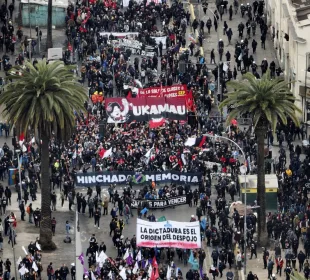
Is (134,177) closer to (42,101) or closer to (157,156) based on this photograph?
(157,156)

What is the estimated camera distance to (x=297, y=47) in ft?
476

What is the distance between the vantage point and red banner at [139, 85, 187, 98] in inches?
5522

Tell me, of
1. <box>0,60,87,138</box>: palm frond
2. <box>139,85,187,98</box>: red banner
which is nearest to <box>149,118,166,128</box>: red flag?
<box>139,85,187,98</box>: red banner

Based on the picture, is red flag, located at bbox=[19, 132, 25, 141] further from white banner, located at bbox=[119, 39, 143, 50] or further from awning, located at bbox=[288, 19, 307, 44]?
awning, located at bbox=[288, 19, 307, 44]

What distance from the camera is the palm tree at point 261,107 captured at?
124188mm

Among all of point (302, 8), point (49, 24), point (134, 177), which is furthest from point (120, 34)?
point (134, 177)

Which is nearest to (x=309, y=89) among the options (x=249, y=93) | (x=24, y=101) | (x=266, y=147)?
(x=266, y=147)

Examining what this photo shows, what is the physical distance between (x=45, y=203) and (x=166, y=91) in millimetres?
19789

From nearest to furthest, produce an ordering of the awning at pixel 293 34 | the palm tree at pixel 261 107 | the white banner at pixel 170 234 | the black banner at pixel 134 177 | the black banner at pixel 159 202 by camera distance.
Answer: the white banner at pixel 170 234, the palm tree at pixel 261 107, the black banner at pixel 159 202, the black banner at pixel 134 177, the awning at pixel 293 34

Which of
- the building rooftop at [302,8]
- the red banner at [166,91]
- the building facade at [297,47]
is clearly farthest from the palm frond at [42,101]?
the building rooftop at [302,8]

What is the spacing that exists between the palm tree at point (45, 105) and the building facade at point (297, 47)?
25.8m

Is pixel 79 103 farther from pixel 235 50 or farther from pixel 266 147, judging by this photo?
pixel 235 50

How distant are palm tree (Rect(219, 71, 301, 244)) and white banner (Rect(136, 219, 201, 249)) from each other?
6866mm

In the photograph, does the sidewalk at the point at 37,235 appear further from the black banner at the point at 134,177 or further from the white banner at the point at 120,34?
the white banner at the point at 120,34
